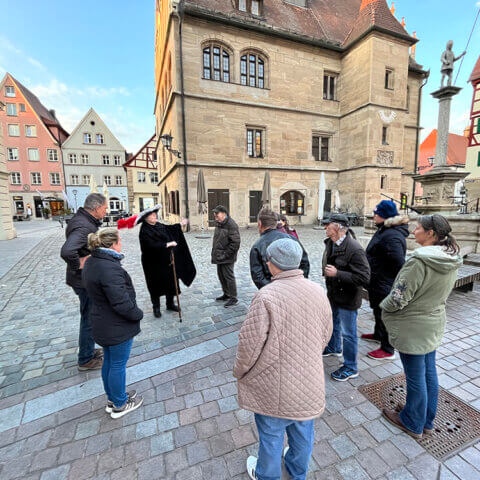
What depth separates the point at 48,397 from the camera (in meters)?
2.63

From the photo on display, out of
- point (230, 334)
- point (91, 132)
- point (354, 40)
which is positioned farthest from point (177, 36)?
point (91, 132)

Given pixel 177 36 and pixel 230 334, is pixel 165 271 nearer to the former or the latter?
pixel 230 334

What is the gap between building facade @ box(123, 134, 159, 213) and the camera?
35625 mm

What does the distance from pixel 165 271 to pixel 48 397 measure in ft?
7.32

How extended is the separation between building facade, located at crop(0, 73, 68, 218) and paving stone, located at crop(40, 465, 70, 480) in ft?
126

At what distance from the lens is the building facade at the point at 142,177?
35.6 meters

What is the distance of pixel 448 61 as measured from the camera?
7539mm

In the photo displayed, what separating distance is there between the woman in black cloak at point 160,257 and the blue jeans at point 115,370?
2118 mm

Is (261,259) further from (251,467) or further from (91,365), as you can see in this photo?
(91,365)

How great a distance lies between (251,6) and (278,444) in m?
22.2

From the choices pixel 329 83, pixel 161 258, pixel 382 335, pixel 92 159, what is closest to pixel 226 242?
pixel 161 258

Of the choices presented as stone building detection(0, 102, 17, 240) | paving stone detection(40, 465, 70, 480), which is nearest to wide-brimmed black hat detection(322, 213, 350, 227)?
paving stone detection(40, 465, 70, 480)

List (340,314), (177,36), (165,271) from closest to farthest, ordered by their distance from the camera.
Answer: (340,314) → (165,271) → (177,36)

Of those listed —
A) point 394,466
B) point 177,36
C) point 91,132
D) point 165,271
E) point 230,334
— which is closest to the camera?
point 394,466
